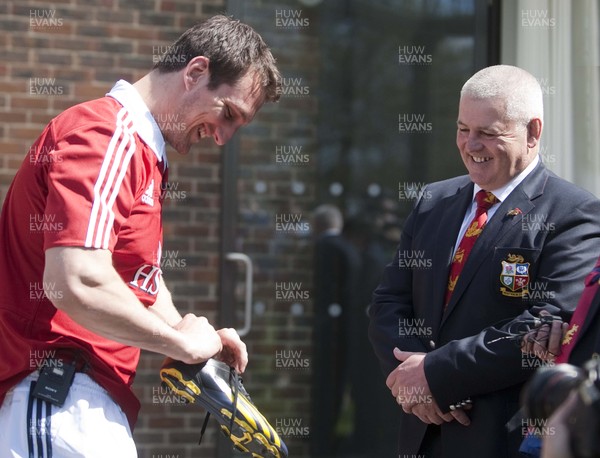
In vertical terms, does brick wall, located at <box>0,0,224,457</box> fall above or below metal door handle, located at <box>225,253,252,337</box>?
above

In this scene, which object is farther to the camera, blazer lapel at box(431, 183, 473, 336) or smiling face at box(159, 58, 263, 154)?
blazer lapel at box(431, 183, 473, 336)

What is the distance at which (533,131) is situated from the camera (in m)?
3.53

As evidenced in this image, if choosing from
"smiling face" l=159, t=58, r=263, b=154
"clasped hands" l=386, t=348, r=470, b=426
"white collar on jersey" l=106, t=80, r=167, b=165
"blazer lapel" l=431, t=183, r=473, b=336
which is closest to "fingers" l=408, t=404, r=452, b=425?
"clasped hands" l=386, t=348, r=470, b=426

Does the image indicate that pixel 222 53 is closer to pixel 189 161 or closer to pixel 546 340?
pixel 546 340

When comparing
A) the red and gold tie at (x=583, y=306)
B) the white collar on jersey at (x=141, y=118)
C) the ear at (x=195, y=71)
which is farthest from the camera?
the ear at (x=195, y=71)

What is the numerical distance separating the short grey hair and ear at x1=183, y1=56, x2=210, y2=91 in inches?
42.7

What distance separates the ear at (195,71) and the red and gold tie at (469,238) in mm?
1160

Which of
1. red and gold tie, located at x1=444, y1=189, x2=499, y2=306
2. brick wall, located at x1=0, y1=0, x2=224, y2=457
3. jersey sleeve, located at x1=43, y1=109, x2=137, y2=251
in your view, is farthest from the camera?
brick wall, located at x1=0, y1=0, x2=224, y2=457

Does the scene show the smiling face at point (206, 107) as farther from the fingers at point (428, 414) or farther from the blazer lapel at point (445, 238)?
the fingers at point (428, 414)

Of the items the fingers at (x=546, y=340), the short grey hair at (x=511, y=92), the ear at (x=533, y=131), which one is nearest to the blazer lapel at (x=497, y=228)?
the ear at (x=533, y=131)

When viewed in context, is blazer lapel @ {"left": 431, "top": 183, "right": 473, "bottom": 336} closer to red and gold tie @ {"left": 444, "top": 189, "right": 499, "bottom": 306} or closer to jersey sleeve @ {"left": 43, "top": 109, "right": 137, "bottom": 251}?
red and gold tie @ {"left": 444, "top": 189, "right": 499, "bottom": 306}

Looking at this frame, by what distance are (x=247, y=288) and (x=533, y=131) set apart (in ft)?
7.85

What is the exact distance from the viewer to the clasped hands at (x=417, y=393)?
3320 mm

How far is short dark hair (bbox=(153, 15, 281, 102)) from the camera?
2.95 meters
